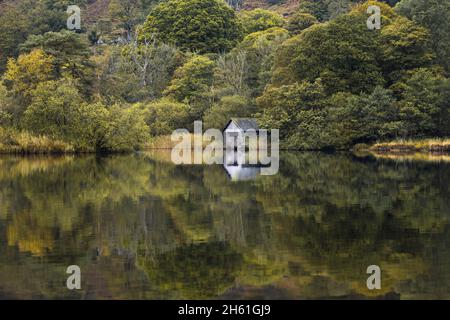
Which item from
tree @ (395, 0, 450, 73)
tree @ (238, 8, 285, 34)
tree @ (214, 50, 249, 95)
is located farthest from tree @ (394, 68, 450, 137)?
tree @ (238, 8, 285, 34)

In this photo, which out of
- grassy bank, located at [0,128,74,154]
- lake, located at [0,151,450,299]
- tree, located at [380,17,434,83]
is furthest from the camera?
tree, located at [380,17,434,83]

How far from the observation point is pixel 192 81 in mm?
68125

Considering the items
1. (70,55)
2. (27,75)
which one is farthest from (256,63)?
(27,75)

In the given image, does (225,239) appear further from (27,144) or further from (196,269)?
(27,144)

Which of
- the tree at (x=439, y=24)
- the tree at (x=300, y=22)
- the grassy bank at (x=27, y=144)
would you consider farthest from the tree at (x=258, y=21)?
the grassy bank at (x=27, y=144)

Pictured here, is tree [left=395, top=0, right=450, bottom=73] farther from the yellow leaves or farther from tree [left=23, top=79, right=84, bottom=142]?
the yellow leaves

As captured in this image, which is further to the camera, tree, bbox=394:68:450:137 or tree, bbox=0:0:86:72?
tree, bbox=0:0:86:72

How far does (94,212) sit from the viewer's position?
16.2m

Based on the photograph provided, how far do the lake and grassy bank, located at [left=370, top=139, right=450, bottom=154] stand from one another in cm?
2840

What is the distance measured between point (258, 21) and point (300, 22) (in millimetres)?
11041

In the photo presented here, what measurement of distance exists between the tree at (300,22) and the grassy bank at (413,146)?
104 ft

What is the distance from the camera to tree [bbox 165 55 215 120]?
66562mm
